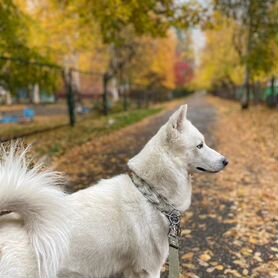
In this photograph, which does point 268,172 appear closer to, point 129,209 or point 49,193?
point 129,209

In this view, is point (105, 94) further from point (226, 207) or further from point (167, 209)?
point (167, 209)

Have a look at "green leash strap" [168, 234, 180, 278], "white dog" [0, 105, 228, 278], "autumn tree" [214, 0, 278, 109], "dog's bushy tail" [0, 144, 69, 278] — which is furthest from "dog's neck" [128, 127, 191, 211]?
"autumn tree" [214, 0, 278, 109]

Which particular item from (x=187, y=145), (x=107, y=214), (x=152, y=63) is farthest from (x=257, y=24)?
(x=107, y=214)

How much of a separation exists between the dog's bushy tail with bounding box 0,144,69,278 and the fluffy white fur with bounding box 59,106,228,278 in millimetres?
241

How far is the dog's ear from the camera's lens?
8.28 ft

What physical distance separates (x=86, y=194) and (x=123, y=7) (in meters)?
7.16

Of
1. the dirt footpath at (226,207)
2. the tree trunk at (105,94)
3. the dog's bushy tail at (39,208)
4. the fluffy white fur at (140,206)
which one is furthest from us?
the tree trunk at (105,94)

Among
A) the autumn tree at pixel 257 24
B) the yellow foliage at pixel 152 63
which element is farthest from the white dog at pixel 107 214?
the yellow foliage at pixel 152 63

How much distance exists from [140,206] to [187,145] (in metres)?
0.51

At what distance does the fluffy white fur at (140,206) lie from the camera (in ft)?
7.72

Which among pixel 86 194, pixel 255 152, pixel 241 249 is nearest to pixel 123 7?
pixel 255 152

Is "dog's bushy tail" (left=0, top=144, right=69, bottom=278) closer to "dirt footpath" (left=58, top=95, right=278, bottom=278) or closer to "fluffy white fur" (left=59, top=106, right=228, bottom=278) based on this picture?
"fluffy white fur" (left=59, top=106, right=228, bottom=278)

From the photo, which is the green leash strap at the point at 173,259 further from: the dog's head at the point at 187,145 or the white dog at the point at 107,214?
the dog's head at the point at 187,145

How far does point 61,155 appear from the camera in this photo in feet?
28.7
